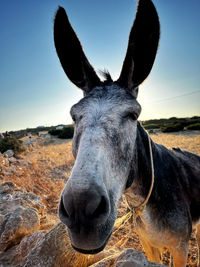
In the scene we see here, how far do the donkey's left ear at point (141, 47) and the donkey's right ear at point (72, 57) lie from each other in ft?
1.53

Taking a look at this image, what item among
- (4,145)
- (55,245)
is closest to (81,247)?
(55,245)

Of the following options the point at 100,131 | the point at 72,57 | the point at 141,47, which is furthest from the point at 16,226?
the point at 141,47

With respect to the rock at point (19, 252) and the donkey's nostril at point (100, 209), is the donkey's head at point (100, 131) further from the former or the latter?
the rock at point (19, 252)

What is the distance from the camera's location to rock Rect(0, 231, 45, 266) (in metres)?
2.17

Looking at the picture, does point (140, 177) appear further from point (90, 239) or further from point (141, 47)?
point (141, 47)

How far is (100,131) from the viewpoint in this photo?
1354mm

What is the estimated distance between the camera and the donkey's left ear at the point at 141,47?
68.1 inches

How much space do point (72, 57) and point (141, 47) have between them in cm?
98

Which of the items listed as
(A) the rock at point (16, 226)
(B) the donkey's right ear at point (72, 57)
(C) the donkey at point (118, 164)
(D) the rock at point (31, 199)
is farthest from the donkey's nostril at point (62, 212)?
(D) the rock at point (31, 199)

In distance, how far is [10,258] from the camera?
2.23 m

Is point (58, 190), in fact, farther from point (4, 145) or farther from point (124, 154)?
point (4, 145)

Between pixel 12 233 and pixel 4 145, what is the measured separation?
1468cm

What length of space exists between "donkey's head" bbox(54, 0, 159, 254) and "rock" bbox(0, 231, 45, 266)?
1.73 meters

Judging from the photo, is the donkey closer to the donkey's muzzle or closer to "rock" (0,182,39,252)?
the donkey's muzzle
